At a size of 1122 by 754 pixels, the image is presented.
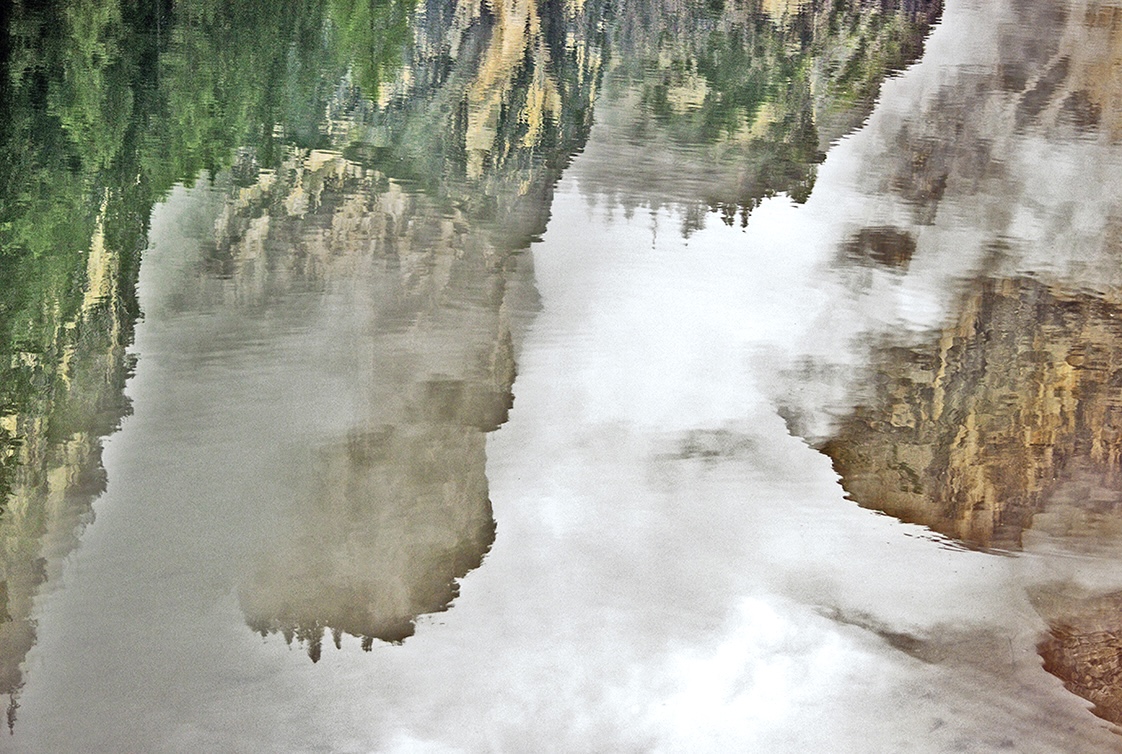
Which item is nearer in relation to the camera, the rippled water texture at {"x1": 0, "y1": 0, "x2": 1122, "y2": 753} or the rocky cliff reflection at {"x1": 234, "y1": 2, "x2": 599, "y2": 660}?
the rippled water texture at {"x1": 0, "y1": 0, "x2": 1122, "y2": 753}

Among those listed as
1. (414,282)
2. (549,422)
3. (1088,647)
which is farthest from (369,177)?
(1088,647)

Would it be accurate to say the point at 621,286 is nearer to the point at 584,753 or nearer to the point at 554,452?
the point at 554,452

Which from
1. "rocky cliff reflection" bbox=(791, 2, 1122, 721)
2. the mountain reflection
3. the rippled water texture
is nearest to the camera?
the rippled water texture

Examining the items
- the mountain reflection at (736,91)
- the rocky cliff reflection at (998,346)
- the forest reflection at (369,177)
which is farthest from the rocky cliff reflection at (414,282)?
the rocky cliff reflection at (998,346)

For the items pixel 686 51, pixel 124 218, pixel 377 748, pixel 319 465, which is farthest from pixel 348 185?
pixel 686 51

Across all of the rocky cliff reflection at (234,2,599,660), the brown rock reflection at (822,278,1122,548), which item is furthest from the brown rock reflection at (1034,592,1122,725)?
the rocky cliff reflection at (234,2,599,660)

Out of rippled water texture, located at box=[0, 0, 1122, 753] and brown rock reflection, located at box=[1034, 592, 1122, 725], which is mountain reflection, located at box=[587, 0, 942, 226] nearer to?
rippled water texture, located at box=[0, 0, 1122, 753]

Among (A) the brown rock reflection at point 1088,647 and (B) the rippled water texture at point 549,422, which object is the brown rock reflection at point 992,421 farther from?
(A) the brown rock reflection at point 1088,647
